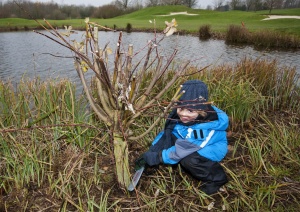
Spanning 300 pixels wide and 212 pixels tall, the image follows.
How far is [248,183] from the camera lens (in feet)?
7.18

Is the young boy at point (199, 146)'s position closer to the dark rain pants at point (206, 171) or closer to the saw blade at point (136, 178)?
the dark rain pants at point (206, 171)

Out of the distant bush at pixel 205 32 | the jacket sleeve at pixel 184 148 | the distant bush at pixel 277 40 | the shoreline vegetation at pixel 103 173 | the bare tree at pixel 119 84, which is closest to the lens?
the bare tree at pixel 119 84

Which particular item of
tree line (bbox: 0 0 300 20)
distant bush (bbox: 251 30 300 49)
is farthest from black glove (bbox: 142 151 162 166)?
tree line (bbox: 0 0 300 20)

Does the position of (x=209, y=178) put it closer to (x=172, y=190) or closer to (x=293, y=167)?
(x=172, y=190)

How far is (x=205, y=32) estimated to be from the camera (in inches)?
790

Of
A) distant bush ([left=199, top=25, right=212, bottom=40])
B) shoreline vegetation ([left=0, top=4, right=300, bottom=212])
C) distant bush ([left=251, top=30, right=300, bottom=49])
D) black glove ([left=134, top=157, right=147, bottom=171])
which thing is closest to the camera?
shoreline vegetation ([left=0, top=4, right=300, bottom=212])

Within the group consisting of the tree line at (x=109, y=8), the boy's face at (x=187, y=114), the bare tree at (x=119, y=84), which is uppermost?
the tree line at (x=109, y=8)

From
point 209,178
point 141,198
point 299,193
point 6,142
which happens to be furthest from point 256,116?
point 6,142

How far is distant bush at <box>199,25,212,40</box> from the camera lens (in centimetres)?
1993

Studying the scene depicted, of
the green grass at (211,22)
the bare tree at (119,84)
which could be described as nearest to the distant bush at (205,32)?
the green grass at (211,22)

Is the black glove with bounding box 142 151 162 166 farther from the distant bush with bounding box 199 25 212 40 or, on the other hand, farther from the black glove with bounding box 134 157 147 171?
the distant bush with bounding box 199 25 212 40

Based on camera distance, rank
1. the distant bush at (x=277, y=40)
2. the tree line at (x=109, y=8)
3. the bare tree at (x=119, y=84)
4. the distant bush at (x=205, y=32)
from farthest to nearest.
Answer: the tree line at (x=109, y=8), the distant bush at (x=205, y=32), the distant bush at (x=277, y=40), the bare tree at (x=119, y=84)

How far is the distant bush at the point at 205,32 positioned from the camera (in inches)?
785

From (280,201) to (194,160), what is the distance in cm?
80
